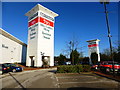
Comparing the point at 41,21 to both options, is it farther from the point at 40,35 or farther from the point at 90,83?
the point at 90,83

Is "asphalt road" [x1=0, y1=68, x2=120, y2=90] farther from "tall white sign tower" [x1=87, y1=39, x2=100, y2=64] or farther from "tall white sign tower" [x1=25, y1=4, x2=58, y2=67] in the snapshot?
"tall white sign tower" [x1=87, y1=39, x2=100, y2=64]

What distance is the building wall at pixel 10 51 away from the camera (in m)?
25.0

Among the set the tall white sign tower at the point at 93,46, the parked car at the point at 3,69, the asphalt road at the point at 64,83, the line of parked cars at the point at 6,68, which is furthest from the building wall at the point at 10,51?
the tall white sign tower at the point at 93,46

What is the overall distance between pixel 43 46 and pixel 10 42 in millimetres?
9306

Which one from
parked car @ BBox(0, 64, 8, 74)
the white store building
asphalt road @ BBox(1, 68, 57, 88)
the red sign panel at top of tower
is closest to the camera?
asphalt road @ BBox(1, 68, 57, 88)

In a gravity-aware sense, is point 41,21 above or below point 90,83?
above

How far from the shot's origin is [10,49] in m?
28.6

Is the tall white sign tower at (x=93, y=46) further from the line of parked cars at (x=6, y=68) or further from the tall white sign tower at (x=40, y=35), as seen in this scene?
the line of parked cars at (x=6, y=68)

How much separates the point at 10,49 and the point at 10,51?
0.57 m

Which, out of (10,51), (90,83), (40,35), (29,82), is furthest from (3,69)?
(40,35)

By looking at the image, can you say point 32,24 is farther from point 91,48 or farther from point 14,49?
point 91,48

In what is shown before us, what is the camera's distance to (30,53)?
3084cm

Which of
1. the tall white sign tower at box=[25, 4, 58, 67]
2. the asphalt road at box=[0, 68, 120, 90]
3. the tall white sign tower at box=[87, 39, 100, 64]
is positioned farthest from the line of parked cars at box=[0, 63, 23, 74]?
the tall white sign tower at box=[87, 39, 100, 64]

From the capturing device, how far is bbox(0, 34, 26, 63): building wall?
82.0 ft
